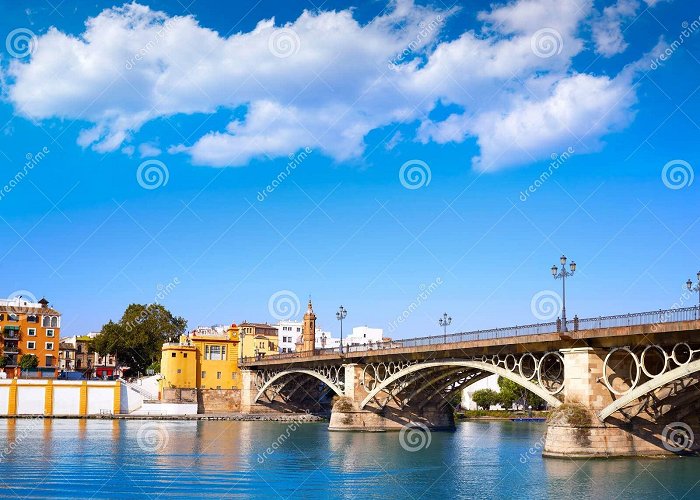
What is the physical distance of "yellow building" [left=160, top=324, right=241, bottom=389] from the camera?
9700 centimetres

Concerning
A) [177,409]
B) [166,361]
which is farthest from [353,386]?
[166,361]

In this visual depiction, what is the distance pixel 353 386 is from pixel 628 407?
98.3 feet

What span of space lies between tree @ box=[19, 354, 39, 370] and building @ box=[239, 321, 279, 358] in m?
23.1

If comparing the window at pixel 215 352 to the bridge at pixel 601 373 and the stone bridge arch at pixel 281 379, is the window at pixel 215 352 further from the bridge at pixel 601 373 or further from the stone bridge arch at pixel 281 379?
the bridge at pixel 601 373

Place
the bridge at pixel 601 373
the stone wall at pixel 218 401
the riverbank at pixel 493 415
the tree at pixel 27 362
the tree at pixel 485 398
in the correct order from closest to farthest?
the bridge at pixel 601 373
the tree at pixel 27 362
the riverbank at pixel 493 415
the stone wall at pixel 218 401
the tree at pixel 485 398

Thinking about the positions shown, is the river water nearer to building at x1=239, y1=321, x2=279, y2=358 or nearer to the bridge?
the bridge

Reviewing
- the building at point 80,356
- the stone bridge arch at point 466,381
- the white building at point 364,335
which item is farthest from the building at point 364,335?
Answer: the stone bridge arch at point 466,381

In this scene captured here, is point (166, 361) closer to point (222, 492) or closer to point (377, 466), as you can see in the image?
point (377, 466)

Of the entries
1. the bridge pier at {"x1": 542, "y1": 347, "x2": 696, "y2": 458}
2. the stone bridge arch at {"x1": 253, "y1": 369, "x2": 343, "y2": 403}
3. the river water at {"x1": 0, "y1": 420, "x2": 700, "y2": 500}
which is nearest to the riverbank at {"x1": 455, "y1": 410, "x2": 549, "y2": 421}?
the stone bridge arch at {"x1": 253, "y1": 369, "x2": 343, "y2": 403}

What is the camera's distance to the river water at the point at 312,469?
3225cm

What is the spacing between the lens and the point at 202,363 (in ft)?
333

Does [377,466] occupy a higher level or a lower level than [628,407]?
lower

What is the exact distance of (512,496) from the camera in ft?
105

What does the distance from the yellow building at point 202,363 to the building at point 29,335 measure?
12.9 meters
